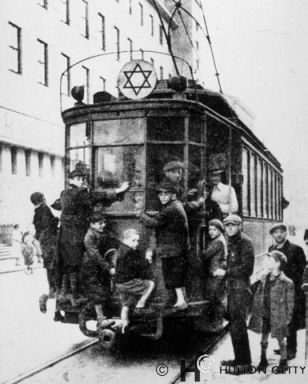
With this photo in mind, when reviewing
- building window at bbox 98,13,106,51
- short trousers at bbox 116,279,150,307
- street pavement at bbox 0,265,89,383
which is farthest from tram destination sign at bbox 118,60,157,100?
street pavement at bbox 0,265,89,383

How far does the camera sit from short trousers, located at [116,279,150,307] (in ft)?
17.9

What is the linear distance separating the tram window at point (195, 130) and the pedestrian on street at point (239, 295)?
1.21 m

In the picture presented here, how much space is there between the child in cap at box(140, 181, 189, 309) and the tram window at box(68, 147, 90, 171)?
1006mm

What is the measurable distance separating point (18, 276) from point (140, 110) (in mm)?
2301

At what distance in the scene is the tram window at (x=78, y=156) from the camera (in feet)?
20.3

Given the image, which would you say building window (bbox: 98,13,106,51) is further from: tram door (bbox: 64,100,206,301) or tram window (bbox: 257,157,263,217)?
tram window (bbox: 257,157,263,217)

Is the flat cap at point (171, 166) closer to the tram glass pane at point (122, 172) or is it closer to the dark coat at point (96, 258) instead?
the tram glass pane at point (122, 172)

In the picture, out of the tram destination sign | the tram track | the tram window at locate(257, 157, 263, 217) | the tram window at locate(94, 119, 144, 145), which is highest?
the tram destination sign

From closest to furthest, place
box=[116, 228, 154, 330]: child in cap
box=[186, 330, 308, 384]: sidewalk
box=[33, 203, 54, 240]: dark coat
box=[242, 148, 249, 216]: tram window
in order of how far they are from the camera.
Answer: box=[186, 330, 308, 384]: sidewalk, box=[116, 228, 154, 330]: child in cap, box=[33, 203, 54, 240]: dark coat, box=[242, 148, 249, 216]: tram window

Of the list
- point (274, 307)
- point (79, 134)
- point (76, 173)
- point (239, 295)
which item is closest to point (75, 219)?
point (76, 173)

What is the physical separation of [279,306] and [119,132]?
2319mm

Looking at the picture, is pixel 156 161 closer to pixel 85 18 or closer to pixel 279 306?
pixel 279 306

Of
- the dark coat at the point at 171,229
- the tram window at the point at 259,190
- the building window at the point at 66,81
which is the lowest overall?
the dark coat at the point at 171,229

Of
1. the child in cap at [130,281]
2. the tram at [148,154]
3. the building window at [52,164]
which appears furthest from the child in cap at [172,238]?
the building window at [52,164]
